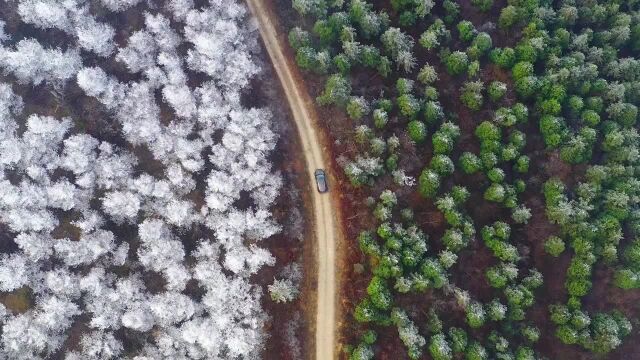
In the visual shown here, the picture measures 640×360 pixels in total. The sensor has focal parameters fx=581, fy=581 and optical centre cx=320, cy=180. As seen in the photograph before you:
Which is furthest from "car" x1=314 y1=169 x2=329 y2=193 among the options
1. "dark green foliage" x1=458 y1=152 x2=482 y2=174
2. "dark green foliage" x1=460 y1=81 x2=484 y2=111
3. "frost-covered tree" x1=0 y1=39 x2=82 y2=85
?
"frost-covered tree" x1=0 y1=39 x2=82 y2=85

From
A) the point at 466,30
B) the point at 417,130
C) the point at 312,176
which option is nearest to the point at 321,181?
the point at 312,176

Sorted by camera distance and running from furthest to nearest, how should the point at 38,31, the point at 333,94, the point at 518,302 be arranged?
the point at 38,31, the point at 333,94, the point at 518,302

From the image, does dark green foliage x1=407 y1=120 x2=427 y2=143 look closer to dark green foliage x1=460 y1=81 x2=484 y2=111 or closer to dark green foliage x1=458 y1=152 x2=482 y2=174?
dark green foliage x1=458 y1=152 x2=482 y2=174

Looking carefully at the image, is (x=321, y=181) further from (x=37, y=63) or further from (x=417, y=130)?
(x=37, y=63)

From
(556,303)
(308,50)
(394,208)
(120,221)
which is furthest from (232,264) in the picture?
(556,303)

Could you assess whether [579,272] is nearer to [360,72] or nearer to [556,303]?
[556,303]

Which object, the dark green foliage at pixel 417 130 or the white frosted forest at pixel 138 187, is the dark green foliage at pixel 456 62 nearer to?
the dark green foliage at pixel 417 130
